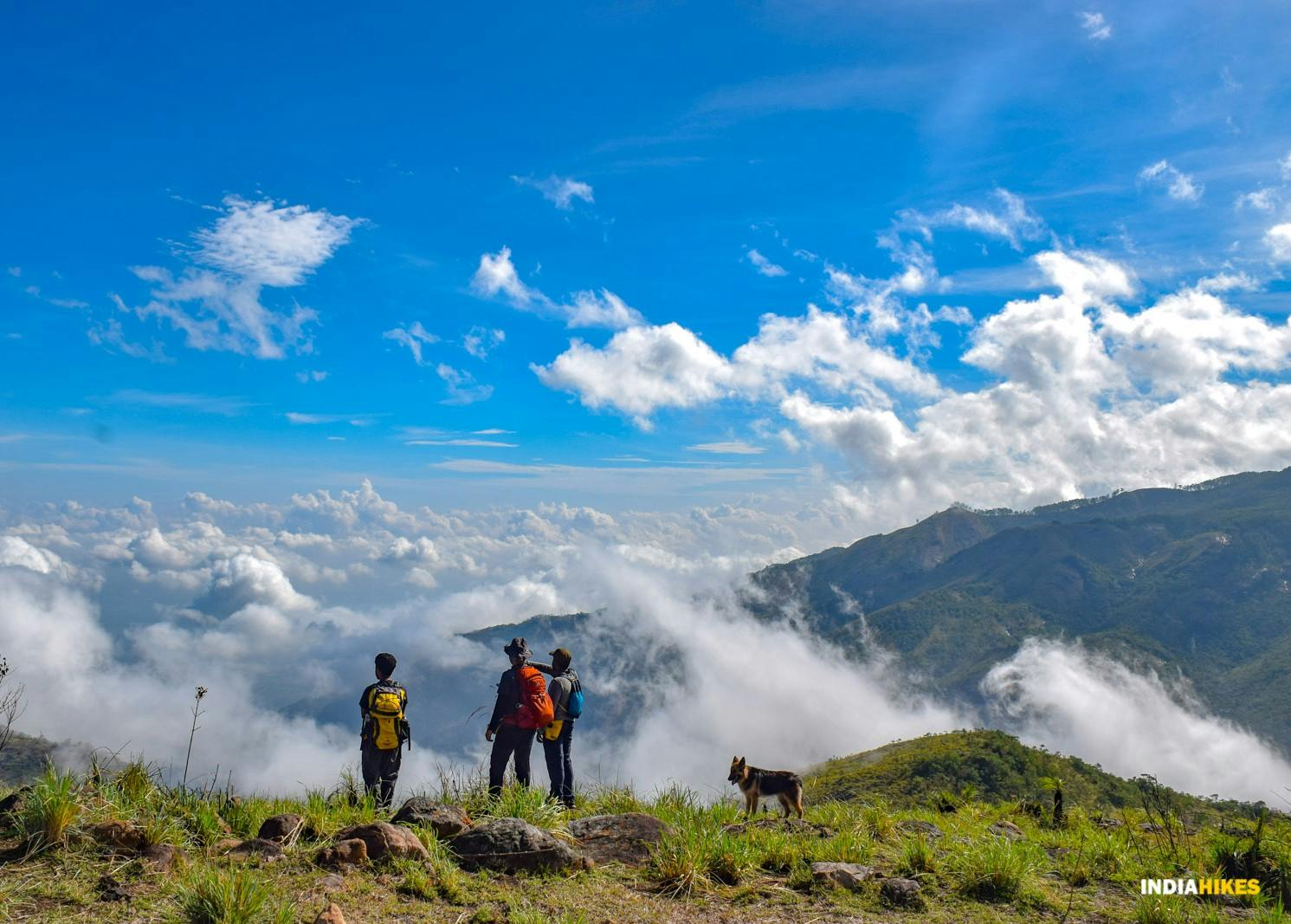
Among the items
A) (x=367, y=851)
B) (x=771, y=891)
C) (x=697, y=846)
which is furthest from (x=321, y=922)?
(x=771, y=891)

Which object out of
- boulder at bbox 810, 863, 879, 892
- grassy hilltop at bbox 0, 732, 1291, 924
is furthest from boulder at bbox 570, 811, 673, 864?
boulder at bbox 810, 863, 879, 892

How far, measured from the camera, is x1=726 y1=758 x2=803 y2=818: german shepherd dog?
12227mm

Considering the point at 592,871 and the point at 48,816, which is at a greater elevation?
the point at 48,816

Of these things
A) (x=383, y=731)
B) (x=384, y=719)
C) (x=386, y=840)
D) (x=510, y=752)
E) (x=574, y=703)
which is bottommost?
(x=386, y=840)

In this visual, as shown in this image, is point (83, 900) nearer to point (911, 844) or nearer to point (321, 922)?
point (321, 922)

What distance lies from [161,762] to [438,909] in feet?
15.5

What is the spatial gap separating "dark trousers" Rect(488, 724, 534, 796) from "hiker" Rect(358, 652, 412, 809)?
1274mm

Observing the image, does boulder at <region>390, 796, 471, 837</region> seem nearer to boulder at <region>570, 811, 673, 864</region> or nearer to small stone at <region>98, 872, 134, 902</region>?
boulder at <region>570, 811, 673, 864</region>

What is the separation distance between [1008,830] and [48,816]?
12711 mm

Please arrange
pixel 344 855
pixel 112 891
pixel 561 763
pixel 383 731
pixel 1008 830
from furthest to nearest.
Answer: pixel 1008 830
pixel 561 763
pixel 383 731
pixel 344 855
pixel 112 891

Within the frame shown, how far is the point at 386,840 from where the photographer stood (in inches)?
278

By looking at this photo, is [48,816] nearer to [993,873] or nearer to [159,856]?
[159,856]

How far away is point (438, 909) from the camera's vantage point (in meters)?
6.26

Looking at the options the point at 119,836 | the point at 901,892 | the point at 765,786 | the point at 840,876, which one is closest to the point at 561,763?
the point at 765,786
